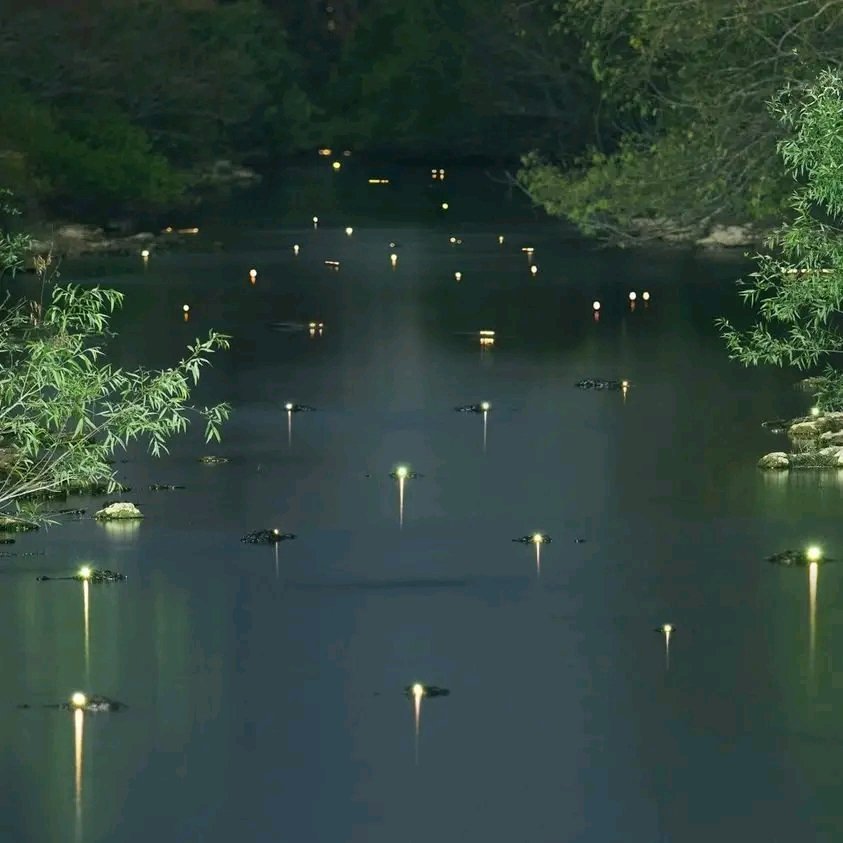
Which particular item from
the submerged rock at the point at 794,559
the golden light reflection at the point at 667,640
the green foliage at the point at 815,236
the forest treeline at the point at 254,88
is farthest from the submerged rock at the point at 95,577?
the forest treeline at the point at 254,88

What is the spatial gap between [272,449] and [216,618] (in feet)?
19.2

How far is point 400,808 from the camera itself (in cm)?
1029

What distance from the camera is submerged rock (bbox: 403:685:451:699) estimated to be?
1211 cm

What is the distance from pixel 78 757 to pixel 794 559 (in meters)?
5.75

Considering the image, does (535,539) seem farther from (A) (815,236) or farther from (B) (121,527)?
(A) (815,236)

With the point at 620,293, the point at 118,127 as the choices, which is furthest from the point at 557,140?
the point at 620,293

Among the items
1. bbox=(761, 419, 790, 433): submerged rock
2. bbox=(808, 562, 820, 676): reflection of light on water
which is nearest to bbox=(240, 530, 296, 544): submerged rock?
bbox=(808, 562, 820, 676): reflection of light on water

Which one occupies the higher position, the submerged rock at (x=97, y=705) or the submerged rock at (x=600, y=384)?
the submerged rock at (x=97, y=705)

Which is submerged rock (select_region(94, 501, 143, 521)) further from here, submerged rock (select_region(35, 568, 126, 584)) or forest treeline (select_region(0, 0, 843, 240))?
forest treeline (select_region(0, 0, 843, 240))

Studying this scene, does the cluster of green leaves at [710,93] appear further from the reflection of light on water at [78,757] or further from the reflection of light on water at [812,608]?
the reflection of light on water at [78,757]

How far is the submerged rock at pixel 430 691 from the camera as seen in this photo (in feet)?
39.7

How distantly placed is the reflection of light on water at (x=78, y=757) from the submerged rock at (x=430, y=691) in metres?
1.61

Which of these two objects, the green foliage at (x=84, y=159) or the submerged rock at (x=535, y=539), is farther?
the green foliage at (x=84, y=159)

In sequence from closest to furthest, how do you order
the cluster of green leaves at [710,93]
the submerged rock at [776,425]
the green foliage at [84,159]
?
the submerged rock at [776,425] < the cluster of green leaves at [710,93] < the green foliage at [84,159]
